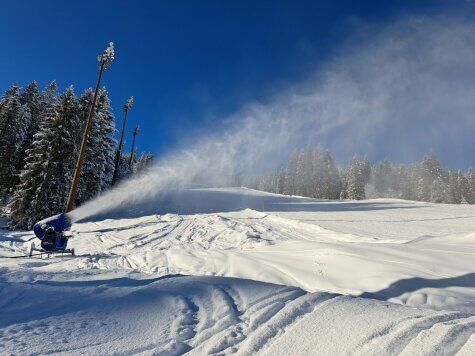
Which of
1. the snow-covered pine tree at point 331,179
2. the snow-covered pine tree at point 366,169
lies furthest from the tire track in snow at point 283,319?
the snow-covered pine tree at point 366,169

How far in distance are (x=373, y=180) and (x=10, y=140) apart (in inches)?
3469

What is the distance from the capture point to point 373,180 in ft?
305

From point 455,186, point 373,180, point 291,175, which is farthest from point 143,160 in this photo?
point 455,186

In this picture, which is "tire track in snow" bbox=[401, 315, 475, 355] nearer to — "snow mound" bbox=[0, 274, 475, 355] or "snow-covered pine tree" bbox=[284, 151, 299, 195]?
"snow mound" bbox=[0, 274, 475, 355]

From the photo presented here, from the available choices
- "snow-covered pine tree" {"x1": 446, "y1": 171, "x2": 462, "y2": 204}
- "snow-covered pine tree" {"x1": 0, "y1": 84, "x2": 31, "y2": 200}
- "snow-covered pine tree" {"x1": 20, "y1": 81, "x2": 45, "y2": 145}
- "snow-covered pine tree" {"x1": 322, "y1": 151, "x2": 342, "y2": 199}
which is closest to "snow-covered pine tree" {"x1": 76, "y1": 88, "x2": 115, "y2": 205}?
"snow-covered pine tree" {"x1": 0, "y1": 84, "x2": 31, "y2": 200}

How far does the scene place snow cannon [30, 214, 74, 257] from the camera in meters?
10.6

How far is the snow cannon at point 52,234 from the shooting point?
10609 millimetres

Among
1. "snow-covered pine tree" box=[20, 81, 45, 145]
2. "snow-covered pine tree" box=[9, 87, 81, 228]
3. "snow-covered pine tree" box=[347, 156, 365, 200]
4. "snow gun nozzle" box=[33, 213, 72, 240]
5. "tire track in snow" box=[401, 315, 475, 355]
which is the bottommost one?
"tire track in snow" box=[401, 315, 475, 355]

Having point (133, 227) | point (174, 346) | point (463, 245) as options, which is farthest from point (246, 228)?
point (174, 346)

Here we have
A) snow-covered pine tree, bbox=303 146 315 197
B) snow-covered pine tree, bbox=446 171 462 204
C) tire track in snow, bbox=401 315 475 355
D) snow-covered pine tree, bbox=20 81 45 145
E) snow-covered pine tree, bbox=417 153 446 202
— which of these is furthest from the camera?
snow-covered pine tree, bbox=303 146 315 197

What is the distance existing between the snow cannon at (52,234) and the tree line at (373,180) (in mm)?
64941

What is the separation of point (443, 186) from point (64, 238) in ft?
231

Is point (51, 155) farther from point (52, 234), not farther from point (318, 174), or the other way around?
point (318, 174)

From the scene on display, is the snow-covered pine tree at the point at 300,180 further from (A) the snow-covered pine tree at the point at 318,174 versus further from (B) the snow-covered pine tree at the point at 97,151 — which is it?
(B) the snow-covered pine tree at the point at 97,151
